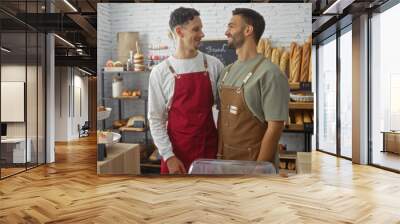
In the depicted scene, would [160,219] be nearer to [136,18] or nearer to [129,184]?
[129,184]

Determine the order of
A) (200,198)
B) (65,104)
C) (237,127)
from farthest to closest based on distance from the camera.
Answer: (65,104)
(237,127)
(200,198)

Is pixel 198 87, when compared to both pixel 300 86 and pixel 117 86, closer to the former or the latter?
pixel 117 86

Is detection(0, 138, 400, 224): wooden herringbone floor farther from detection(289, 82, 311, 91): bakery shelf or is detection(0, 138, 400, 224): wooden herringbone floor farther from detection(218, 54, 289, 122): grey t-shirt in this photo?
detection(289, 82, 311, 91): bakery shelf

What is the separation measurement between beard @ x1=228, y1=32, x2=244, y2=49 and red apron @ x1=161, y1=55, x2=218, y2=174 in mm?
493

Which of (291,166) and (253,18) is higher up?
(253,18)

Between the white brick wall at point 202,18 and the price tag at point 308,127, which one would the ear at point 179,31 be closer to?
the white brick wall at point 202,18

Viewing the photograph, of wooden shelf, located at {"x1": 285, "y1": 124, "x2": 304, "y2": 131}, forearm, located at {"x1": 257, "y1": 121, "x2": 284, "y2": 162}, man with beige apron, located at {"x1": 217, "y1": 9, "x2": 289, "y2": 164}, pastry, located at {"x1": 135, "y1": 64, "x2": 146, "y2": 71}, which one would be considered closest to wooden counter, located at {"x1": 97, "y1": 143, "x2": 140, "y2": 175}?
pastry, located at {"x1": 135, "y1": 64, "x2": 146, "y2": 71}

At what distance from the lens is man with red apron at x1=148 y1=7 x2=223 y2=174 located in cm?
563

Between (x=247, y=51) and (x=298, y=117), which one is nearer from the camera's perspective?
(x=247, y=51)

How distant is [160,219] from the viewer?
366 cm

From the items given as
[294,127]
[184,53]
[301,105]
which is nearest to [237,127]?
[294,127]

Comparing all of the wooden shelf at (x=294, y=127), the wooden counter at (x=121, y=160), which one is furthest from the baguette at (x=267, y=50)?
the wooden counter at (x=121, y=160)

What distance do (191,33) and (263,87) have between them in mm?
1293

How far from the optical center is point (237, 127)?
5539 millimetres
